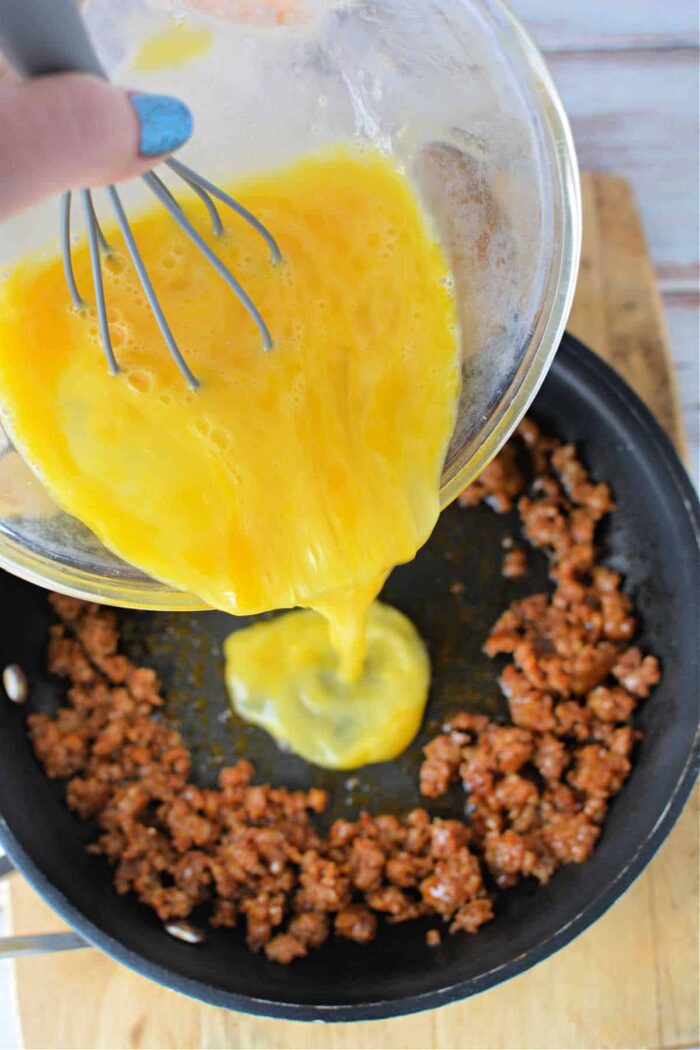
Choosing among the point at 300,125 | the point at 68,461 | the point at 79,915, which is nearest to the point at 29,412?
the point at 68,461

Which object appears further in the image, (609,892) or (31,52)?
(609,892)

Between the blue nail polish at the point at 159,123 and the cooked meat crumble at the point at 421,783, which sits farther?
the cooked meat crumble at the point at 421,783

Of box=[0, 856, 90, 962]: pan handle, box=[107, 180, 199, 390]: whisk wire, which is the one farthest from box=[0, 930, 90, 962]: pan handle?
box=[107, 180, 199, 390]: whisk wire

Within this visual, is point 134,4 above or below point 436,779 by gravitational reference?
above

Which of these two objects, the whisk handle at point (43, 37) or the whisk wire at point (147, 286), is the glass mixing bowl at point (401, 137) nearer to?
the whisk wire at point (147, 286)

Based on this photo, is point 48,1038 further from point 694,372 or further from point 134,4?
point 694,372

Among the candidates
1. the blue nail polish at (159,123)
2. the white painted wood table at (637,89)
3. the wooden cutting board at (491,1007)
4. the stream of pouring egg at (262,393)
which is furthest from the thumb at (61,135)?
the white painted wood table at (637,89)

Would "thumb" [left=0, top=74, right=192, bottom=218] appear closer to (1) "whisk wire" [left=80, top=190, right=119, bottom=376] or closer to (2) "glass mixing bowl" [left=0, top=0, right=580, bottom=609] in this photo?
(1) "whisk wire" [left=80, top=190, right=119, bottom=376]

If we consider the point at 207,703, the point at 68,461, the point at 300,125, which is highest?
the point at 300,125

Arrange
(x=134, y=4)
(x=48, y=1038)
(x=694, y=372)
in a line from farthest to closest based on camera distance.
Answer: (x=694, y=372) → (x=48, y=1038) → (x=134, y=4)
